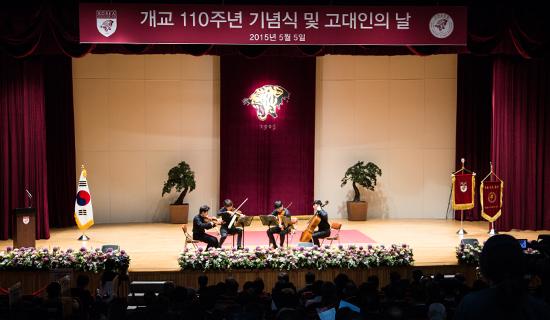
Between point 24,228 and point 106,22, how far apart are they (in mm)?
3317

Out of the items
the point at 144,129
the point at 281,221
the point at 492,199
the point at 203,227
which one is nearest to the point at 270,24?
the point at 281,221

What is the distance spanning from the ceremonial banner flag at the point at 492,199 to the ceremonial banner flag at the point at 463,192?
0.44 meters

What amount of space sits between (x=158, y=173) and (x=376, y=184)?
175 inches

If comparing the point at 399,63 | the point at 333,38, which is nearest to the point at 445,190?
the point at 399,63

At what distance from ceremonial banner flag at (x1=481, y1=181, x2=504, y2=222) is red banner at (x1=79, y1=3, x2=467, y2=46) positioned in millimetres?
2779

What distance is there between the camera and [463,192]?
1199 centimetres

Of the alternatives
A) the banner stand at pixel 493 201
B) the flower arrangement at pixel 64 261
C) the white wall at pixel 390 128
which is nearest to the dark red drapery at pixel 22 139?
the flower arrangement at pixel 64 261

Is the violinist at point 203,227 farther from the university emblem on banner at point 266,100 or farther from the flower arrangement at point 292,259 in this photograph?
the university emblem on banner at point 266,100

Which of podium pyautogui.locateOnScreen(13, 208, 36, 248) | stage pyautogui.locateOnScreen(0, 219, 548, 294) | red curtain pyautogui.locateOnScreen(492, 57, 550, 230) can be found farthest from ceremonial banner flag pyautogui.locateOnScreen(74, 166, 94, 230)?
red curtain pyautogui.locateOnScreen(492, 57, 550, 230)

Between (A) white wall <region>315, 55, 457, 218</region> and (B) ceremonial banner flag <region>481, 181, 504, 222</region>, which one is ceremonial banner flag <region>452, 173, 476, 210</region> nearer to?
(B) ceremonial banner flag <region>481, 181, 504, 222</region>

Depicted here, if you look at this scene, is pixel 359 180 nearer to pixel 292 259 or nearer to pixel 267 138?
pixel 267 138

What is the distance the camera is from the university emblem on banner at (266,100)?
13.3 metres

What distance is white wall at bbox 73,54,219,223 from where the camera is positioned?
13109 mm

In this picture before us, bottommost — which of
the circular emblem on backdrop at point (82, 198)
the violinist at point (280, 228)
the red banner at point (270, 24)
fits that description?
the violinist at point (280, 228)
